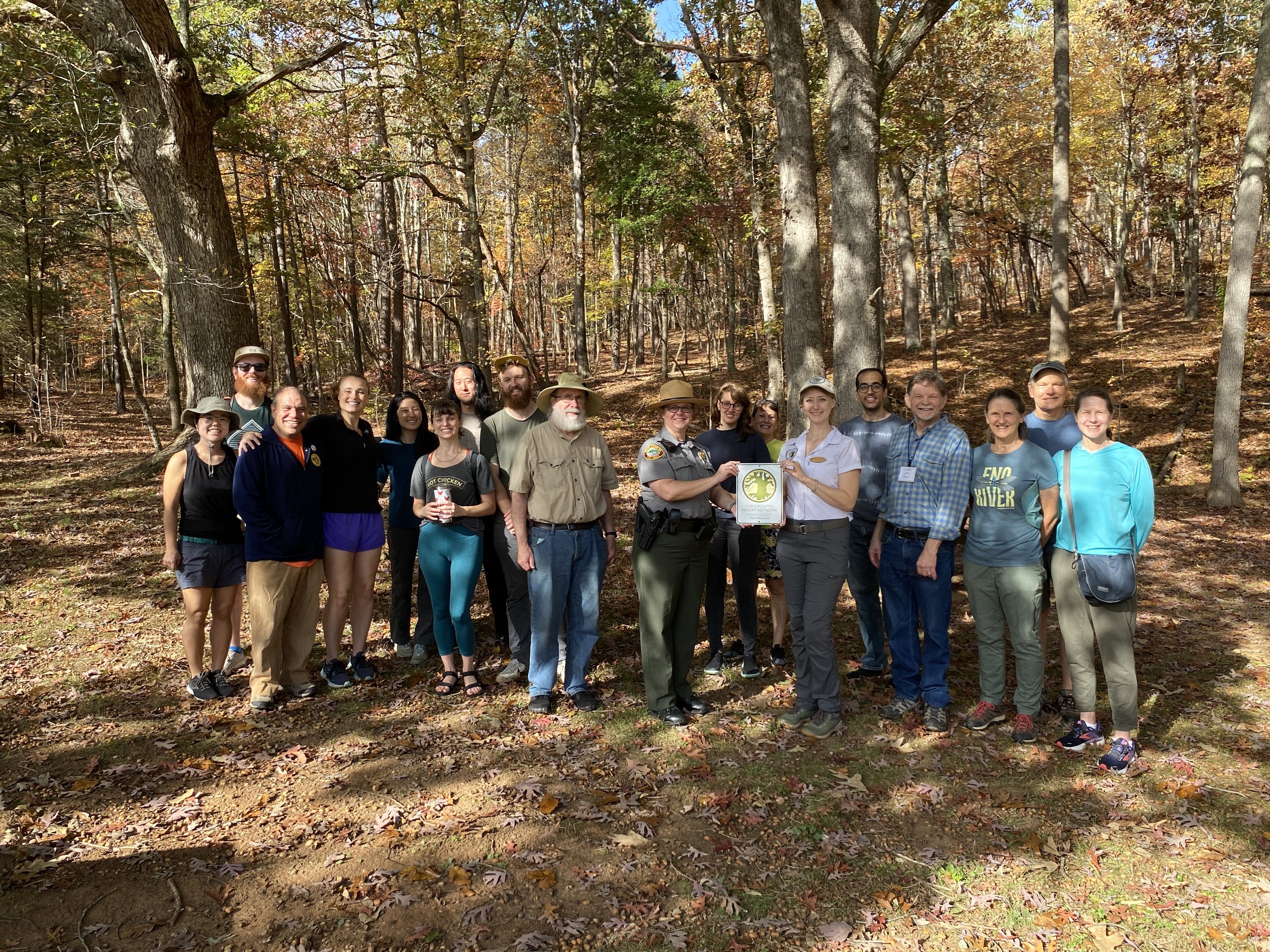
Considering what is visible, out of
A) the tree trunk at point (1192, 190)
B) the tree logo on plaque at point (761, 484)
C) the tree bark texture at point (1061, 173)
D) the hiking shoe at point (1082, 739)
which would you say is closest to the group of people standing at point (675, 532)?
the hiking shoe at point (1082, 739)

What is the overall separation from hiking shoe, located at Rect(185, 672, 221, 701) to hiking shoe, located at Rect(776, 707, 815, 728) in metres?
4.18

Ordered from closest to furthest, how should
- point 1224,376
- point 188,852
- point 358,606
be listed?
point 188,852 → point 358,606 → point 1224,376

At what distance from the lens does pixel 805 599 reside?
15.8 feet

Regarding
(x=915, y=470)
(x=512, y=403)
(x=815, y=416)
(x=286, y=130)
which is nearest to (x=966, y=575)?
(x=915, y=470)

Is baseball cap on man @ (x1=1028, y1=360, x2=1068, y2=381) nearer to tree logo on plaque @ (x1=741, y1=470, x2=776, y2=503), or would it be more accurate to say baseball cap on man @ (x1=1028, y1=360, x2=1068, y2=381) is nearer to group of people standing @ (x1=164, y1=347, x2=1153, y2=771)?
group of people standing @ (x1=164, y1=347, x2=1153, y2=771)

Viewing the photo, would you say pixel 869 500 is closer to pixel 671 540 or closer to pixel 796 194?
pixel 671 540

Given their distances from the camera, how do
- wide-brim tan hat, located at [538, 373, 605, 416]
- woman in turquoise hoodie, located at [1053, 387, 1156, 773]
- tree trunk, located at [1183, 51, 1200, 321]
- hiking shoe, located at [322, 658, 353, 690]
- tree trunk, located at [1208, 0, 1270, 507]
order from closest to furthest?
woman in turquoise hoodie, located at [1053, 387, 1156, 773] < wide-brim tan hat, located at [538, 373, 605, 416] < hiking shoe, located at [322, 658, 353, 690] < tree trunk, located at [1208, 0, 1270, 507] < tree trunk, located at [1183, 51, 1200, 321]

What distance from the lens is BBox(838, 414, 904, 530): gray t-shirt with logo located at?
547 centimetres

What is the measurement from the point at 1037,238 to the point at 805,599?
32238mm

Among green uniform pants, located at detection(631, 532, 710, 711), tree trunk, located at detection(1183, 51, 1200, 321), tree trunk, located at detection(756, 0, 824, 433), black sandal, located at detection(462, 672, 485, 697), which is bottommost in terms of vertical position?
black sandal, located at detection(462, 672, 485, 697)

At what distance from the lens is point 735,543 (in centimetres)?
584

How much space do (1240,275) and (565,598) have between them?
11.1 meters

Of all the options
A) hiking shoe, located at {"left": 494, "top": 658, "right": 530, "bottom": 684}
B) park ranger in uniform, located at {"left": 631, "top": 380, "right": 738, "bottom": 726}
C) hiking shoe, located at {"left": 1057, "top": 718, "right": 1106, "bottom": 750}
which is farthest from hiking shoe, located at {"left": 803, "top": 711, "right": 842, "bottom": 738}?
hiking shoe, located at {"left": 494, "top": 658, "right": 530, "bottom": 684}

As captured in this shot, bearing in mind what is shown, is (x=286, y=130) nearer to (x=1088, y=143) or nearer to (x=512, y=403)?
(x=512, y=403)
